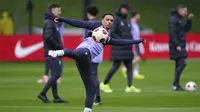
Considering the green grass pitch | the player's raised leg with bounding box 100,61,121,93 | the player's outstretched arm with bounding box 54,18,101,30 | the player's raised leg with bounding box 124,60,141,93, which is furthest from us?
the player's raised leg with bounding box 100,61,121,93

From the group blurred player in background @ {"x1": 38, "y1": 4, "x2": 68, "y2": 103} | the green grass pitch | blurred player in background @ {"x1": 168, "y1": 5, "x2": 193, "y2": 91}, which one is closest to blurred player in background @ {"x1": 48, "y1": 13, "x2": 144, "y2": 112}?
the green grass pitch

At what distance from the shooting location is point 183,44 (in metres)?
18.4

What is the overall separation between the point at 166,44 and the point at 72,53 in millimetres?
20611

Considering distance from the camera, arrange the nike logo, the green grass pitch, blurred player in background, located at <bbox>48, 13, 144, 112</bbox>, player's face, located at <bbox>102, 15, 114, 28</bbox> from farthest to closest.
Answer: the nike logo → the green grass pitch → player's face, located at <bbox>102, 15, 114, 28</bbox> → blurred player in background, located at <bbox>48, 13, 144, 112</bbox>

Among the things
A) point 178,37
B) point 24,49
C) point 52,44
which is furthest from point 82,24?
point 24,49

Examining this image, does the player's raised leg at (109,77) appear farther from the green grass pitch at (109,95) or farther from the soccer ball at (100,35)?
the soccer ball at (100,35)

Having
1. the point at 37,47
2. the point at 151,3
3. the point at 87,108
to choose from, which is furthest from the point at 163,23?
the point at 87,108

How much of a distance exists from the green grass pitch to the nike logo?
222 cm

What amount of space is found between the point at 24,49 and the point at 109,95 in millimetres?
12967

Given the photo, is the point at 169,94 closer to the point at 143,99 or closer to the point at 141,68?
the point at 143,99

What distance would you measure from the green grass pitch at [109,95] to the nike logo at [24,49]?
2.22 meters

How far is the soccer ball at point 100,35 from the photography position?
12422 mm

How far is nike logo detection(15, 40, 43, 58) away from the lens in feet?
97.0

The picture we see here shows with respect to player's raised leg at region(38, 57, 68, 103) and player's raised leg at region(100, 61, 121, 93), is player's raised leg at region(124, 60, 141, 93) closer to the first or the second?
player's raised leg at region(100, 61, 121, 93)
